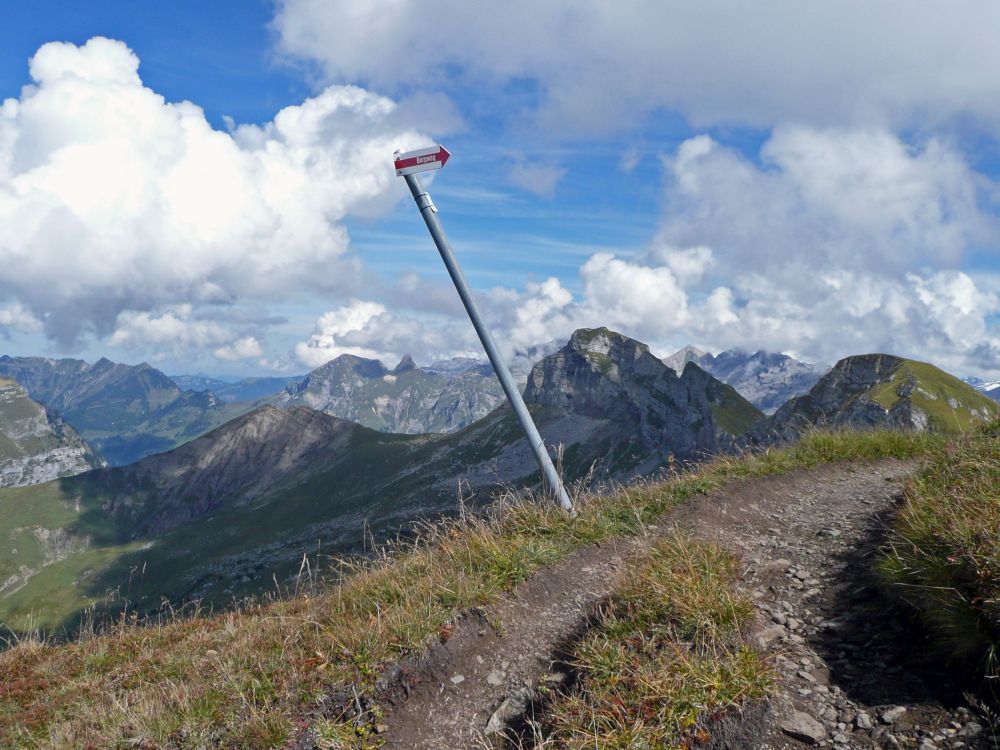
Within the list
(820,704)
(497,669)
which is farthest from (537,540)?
(820,704)

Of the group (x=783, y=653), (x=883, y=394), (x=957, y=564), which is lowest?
(x=883, y=394)

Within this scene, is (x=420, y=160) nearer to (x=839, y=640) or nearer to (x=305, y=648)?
(x=305, y=648)

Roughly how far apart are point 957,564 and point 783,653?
6.61ft

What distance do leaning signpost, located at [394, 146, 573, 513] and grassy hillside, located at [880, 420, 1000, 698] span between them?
521 centimetres

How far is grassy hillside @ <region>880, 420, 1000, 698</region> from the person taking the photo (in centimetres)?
544

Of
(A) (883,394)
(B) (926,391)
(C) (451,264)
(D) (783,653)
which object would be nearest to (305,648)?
(D) (783,653)

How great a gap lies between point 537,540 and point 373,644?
3.53 m

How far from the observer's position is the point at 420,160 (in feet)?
30.9

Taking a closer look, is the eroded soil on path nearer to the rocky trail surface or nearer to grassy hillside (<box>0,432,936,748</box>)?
the rocky trail surface

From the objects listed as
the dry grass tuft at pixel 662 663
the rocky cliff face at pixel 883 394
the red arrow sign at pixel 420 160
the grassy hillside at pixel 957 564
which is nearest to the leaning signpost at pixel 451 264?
the red arrow sign at pixel 420 160

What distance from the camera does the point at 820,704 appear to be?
5648 millimetres

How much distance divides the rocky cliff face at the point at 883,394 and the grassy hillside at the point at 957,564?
111m

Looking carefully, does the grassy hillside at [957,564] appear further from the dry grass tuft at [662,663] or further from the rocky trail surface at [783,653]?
the dry grass tuft at [662,663]

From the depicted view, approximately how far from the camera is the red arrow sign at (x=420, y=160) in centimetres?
930
